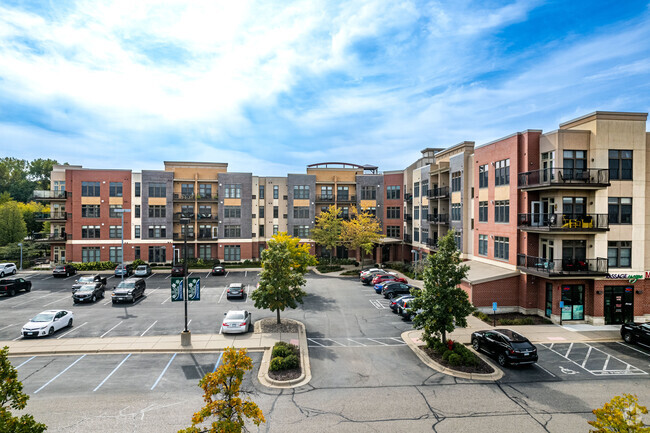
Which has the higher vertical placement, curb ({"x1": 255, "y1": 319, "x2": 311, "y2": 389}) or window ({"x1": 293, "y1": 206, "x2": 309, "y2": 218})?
window ({"x1": 293, "y1": 206, "x2": 309, "y2": 218})

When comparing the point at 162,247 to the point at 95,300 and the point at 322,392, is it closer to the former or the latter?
the point at 95,300

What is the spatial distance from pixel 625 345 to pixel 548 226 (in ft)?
27.7

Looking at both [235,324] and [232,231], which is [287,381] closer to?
[235,324]

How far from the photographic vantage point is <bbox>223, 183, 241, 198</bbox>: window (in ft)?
177

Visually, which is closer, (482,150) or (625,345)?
(625,345)

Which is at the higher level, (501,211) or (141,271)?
(501,211)

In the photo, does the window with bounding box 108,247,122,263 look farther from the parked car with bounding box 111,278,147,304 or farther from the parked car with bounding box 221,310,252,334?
the parked car with bounding box 221,310,252,334

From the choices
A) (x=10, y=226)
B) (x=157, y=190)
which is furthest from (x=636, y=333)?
(x=10, y=226)

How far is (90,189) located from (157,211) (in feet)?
31.6

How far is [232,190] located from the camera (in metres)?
54.2

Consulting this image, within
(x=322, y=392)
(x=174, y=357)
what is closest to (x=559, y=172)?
(x=322, y=392)

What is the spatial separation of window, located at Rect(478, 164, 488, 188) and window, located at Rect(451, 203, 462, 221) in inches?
159

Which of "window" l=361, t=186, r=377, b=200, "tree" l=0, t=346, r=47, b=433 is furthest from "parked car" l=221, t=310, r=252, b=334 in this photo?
"window" l=361, t=186, r=377, b=200

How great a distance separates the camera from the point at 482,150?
33.9 m
